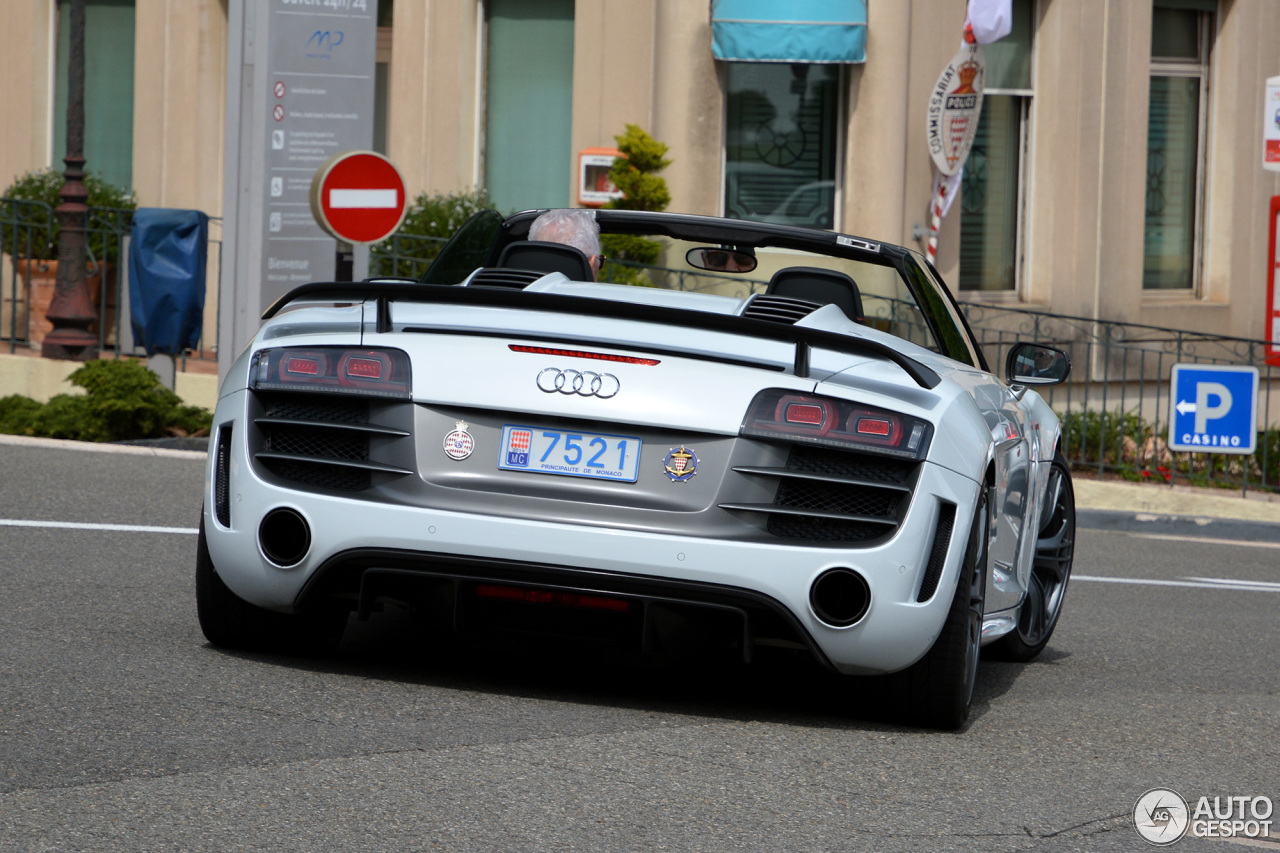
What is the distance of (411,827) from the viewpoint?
3.41 metres

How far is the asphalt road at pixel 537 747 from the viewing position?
3473 millimetres

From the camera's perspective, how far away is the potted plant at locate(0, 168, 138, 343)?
14.8 meters

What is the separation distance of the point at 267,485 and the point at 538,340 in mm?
770

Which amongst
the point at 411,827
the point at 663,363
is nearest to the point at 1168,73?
the point at 663,363

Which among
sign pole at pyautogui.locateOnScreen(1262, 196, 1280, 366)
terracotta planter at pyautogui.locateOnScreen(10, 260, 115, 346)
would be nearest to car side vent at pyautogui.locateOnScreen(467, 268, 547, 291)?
sign pole at pyautogui.locateOnScreen(1262, 196, 1280, 366)

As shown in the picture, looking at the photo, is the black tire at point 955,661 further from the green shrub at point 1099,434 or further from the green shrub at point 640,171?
the green shrub at point 640,171

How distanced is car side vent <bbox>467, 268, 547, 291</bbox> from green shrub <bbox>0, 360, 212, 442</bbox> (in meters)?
7.63

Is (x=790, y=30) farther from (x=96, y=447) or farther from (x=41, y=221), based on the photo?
(x=96, y=447)

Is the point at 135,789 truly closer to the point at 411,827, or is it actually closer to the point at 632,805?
the point at 411,827

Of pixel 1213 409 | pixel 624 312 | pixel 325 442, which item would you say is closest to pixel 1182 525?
pixel 1213 409

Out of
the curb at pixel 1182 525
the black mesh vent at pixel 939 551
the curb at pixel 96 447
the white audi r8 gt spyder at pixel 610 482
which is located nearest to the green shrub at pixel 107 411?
the curb at pixel 96 447

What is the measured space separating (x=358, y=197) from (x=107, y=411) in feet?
7.56

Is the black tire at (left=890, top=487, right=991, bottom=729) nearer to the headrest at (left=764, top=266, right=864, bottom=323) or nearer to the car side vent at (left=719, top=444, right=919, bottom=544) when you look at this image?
the car side vent at (left=719, top=444, right=919, bottom=544)

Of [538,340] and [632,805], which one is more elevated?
[538,340]
